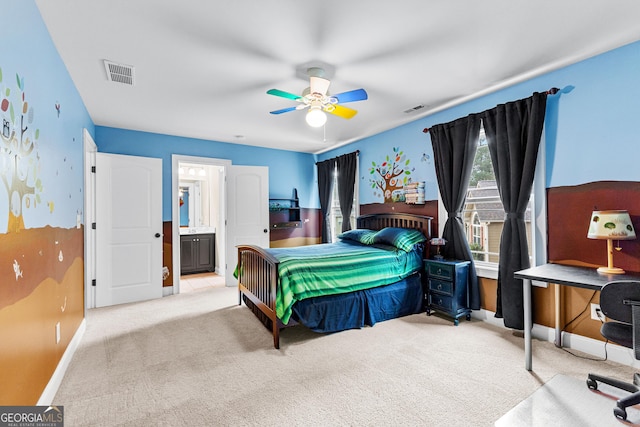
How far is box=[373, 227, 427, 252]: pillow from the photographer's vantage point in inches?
144

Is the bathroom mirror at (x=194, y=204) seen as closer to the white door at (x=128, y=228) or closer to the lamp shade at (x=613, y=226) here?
the white door at (x=128, y=228)

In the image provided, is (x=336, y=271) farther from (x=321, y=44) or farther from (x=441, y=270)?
(x=321, y=44)

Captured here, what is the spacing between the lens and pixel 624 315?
172cm

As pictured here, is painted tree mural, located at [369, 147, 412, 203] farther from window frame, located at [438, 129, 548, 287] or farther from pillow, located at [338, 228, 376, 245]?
window frame, located at [438, 129, 548, 287]

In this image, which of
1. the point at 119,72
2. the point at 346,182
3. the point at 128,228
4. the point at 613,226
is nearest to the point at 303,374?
the point at 613,226

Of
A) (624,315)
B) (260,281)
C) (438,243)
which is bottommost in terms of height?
(260,281)

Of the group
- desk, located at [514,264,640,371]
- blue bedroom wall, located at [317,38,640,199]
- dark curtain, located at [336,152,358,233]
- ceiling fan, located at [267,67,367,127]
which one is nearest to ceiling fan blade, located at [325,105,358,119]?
ceiling fan, located at [267,67,367,127]

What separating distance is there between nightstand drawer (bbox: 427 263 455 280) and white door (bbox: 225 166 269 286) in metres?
3.06

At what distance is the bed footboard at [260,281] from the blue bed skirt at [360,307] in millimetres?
248

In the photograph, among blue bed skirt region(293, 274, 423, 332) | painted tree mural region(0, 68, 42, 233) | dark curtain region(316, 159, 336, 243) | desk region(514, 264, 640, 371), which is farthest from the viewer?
dark curtain region(316, 159, 336, 243)

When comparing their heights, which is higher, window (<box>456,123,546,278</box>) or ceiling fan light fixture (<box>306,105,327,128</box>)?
ceiling fan light fixture (<box>306,105,327,128</box>)

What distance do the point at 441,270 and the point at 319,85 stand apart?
7.80 feet

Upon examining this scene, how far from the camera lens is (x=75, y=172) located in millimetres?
2945

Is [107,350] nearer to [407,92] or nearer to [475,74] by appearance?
[407,92]
